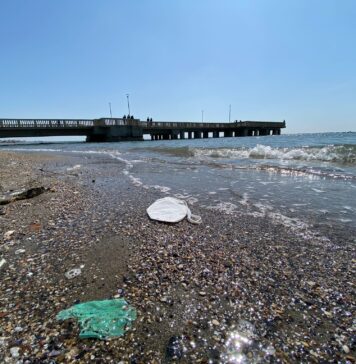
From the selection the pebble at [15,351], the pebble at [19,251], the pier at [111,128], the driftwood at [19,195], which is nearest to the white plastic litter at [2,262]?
the pebble at [19,251]

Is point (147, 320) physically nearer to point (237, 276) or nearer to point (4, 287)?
point (237, 276)

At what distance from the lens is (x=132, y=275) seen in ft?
9.75

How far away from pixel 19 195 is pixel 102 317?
5352mm

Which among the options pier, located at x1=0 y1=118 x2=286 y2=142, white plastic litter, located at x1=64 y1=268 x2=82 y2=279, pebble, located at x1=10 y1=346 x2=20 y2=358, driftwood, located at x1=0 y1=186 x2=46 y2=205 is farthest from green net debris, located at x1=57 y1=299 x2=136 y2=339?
pier, located at x1=0 y1=118 x2=286 y2=142

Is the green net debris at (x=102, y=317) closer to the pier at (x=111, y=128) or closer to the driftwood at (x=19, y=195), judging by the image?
the driftwood at (x=19, y=195)

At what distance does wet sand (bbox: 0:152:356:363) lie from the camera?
1967 mm

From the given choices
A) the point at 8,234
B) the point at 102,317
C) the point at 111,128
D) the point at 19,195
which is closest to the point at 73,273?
the point at 102,317

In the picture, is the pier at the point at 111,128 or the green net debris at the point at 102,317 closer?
the green net debris at the point at 102,317

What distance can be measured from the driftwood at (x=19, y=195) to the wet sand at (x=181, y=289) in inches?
60.3

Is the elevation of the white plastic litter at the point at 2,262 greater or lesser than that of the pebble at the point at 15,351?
lesser

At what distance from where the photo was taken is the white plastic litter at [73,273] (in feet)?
9.71

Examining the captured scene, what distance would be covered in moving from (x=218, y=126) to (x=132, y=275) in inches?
3119

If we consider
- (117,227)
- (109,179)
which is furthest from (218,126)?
(117,227)

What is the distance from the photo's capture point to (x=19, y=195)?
6328mm
